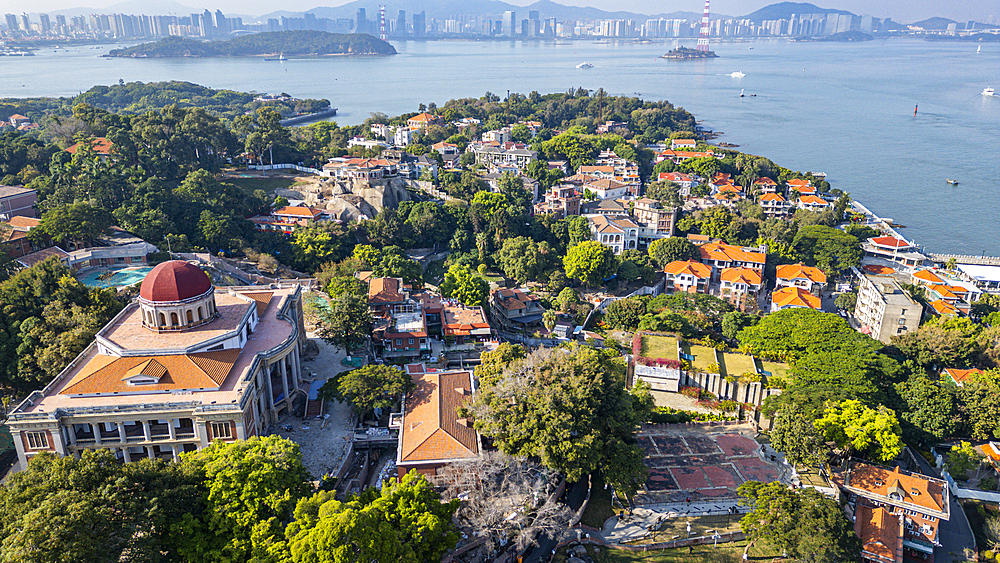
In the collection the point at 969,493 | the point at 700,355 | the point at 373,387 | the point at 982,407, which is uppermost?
the point at 373,387

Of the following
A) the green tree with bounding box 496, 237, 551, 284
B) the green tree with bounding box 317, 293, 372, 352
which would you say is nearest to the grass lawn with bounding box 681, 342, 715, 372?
the green tree with bounding box 496, 237, 551, 284

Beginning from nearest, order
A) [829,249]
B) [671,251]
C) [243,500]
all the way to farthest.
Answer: [243,500]
[671,251]
[829,249]

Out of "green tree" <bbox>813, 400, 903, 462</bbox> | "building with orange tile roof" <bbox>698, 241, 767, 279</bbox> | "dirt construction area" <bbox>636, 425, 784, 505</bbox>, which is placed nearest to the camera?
"dirt construction area" <bbox>636, 425, 784, 505</bbox>

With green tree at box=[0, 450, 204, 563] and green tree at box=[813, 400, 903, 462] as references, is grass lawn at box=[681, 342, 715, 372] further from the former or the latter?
green tree at box=[0, 450, 204, 563]

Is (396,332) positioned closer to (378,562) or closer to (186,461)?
(186,461)

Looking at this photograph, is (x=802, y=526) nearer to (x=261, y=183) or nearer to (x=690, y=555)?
(x=690, y=555)

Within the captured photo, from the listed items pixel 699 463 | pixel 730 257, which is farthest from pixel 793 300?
pixel 699 463

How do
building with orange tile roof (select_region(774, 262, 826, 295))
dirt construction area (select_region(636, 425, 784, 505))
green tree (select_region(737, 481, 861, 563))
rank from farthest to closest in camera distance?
building with orange tile roof (select_region(774, 262, 826, 295))
dirt construction area (select_region(636, 425, 784, 505))
green tree (select_region(737, 481, 861, 563))

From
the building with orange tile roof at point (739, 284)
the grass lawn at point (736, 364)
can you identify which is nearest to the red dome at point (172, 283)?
the grass lawn at point (736, 364)

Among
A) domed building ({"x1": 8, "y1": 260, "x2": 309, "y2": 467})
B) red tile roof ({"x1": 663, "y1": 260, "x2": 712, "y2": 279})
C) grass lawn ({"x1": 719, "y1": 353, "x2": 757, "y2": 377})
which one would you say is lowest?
grass lawn ({"x1": 719, "y1": 353, "x2": 757, "y2": 377})
